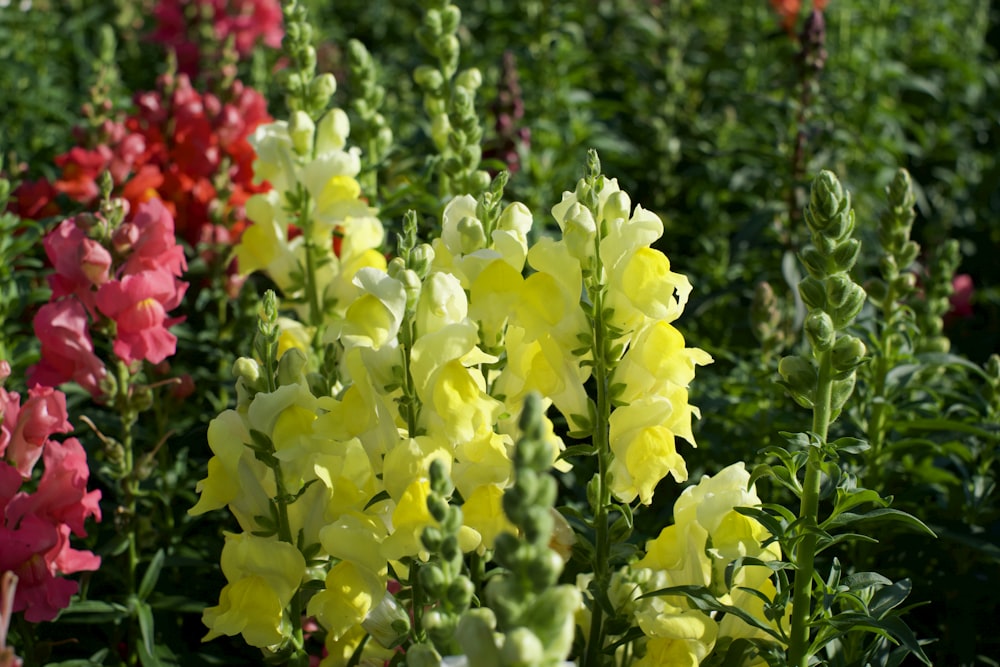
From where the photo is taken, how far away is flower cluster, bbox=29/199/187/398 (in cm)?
241

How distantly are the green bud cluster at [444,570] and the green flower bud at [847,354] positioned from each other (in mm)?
668

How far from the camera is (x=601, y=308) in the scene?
1815mm

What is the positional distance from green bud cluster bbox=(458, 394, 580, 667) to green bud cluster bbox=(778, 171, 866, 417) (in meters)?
0.69

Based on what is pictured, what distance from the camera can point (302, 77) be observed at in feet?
9.34

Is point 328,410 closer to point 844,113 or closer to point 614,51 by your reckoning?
point 844,113

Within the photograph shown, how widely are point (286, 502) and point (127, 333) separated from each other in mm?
742

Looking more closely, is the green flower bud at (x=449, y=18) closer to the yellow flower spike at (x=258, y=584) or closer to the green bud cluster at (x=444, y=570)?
the yellow flower spike at (x=258, y=584)

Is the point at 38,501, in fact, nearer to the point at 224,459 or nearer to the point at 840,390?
the point at 224,459

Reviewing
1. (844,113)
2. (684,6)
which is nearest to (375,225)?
(844,113)

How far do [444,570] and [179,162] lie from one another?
8.76 feet

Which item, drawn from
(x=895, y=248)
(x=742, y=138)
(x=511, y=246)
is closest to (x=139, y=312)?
(x=511, y=246)

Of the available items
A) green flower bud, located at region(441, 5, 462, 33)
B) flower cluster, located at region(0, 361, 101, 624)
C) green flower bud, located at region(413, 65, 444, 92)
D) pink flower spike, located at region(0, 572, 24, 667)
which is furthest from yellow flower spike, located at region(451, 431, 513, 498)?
green flower bud, located at region(441, 5, 462, 33)

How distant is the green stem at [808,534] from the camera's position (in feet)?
5.77

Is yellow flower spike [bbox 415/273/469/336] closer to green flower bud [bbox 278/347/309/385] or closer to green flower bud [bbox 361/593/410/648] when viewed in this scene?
green flower bud [bbox 278/347/309/385]
